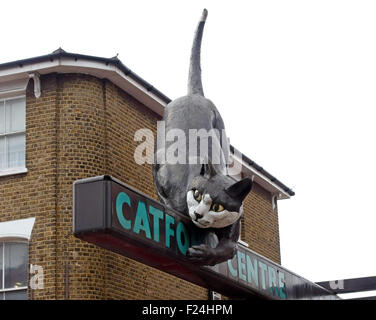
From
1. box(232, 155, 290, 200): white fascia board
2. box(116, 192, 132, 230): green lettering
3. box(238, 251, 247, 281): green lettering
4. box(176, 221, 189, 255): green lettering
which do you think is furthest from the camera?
box(232, 155, 290, 200): white fascia board

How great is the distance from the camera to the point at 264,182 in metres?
24.8

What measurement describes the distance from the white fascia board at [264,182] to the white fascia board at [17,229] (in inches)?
259

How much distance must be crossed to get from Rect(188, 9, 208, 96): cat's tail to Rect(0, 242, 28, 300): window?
18.9 feet

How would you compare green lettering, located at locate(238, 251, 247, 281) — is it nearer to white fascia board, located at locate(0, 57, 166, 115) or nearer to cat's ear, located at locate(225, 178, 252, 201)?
cat's ear, located at locate(225, 178, 252, 201)

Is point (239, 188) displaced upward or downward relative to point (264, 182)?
downward

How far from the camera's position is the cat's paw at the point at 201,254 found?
1177cm

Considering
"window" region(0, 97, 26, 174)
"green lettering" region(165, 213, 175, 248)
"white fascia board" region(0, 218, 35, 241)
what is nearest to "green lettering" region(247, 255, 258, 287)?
"green lettering" region(165, 213, 175, 248)

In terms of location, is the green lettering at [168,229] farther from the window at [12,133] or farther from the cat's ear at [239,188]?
the window at [12,133]

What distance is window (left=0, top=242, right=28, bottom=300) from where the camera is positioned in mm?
17688

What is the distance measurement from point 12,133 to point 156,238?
Answer: 27.6 feet

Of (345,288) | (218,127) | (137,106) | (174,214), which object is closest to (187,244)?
(174,214)

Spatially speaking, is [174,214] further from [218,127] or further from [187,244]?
[218,127]

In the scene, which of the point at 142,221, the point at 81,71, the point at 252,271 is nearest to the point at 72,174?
the point at 81,71

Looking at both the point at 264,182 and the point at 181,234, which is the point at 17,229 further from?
the point at 264,182
